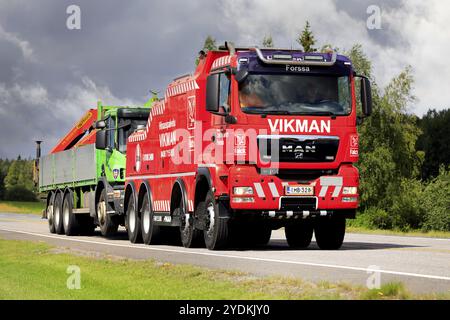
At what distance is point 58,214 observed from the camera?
3284 centimetres

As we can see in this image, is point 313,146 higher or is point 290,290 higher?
point 313,146

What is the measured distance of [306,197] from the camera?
714 inches

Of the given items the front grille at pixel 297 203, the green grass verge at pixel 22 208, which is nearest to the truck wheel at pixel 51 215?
the front grille at pixel 297 203

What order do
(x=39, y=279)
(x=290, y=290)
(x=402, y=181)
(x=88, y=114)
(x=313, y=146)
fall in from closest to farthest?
(x=290, y=290) < (x=39, y=279) < (x=313, y=146) < (x=88, y=114) < (x=402, y=181)

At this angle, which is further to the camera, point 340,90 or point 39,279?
point 340,90

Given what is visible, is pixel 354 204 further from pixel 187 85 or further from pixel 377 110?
pixel 377 110

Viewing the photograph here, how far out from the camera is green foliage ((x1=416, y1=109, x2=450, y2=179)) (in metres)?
87.2

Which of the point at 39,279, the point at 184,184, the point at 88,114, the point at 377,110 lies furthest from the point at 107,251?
the point at 377,110

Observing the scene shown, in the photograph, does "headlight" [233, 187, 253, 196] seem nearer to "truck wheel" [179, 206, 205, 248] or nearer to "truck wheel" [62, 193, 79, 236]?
"truck wheel" [179, 206, 205, 248]

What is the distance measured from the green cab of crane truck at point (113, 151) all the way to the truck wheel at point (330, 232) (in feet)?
26.4

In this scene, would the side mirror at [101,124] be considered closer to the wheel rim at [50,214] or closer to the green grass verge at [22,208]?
the wheel rim at [50,214]

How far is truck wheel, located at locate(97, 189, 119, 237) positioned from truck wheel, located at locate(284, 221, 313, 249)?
7150 mm

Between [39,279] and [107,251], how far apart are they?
7.09m

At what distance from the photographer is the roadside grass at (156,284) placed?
10.2 m
